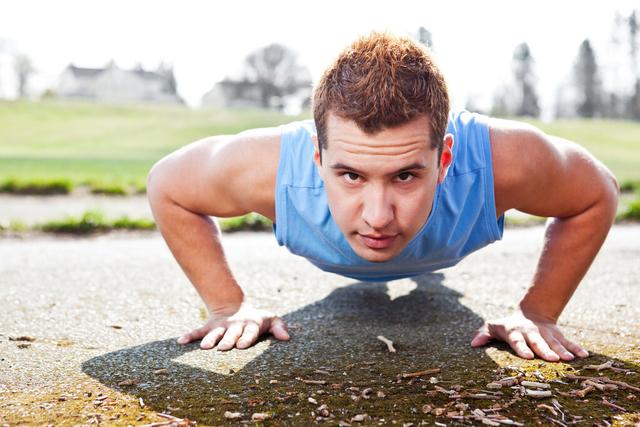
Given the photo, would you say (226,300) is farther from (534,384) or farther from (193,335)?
(534,384)

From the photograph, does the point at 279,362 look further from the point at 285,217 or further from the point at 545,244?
the point at 545,244

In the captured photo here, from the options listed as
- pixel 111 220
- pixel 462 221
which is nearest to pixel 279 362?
pixel 462 221

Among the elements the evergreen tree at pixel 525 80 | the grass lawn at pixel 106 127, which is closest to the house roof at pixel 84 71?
the grass lawn at pixel 106 127

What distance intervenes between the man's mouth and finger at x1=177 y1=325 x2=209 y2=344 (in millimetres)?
929

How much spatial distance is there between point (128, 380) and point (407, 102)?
4.44ft

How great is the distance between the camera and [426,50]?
8.31 ft

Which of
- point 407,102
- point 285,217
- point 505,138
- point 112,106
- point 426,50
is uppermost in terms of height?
point 426,50

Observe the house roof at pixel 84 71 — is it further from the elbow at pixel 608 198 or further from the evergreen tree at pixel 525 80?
the elbow at pixel 608 198

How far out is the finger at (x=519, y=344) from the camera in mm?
2605

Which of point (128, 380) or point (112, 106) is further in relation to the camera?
point (112, 106)

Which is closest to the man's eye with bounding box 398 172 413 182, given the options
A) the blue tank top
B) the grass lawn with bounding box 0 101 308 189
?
the blue tank top

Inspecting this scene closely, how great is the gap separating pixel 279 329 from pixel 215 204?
67 cm

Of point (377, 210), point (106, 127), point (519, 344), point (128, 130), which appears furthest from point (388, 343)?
point (106, 127)

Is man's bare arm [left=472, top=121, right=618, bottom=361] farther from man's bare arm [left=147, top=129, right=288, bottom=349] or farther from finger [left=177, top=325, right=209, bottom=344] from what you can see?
finger [left=177, top=325, right=209, bottom=344]
